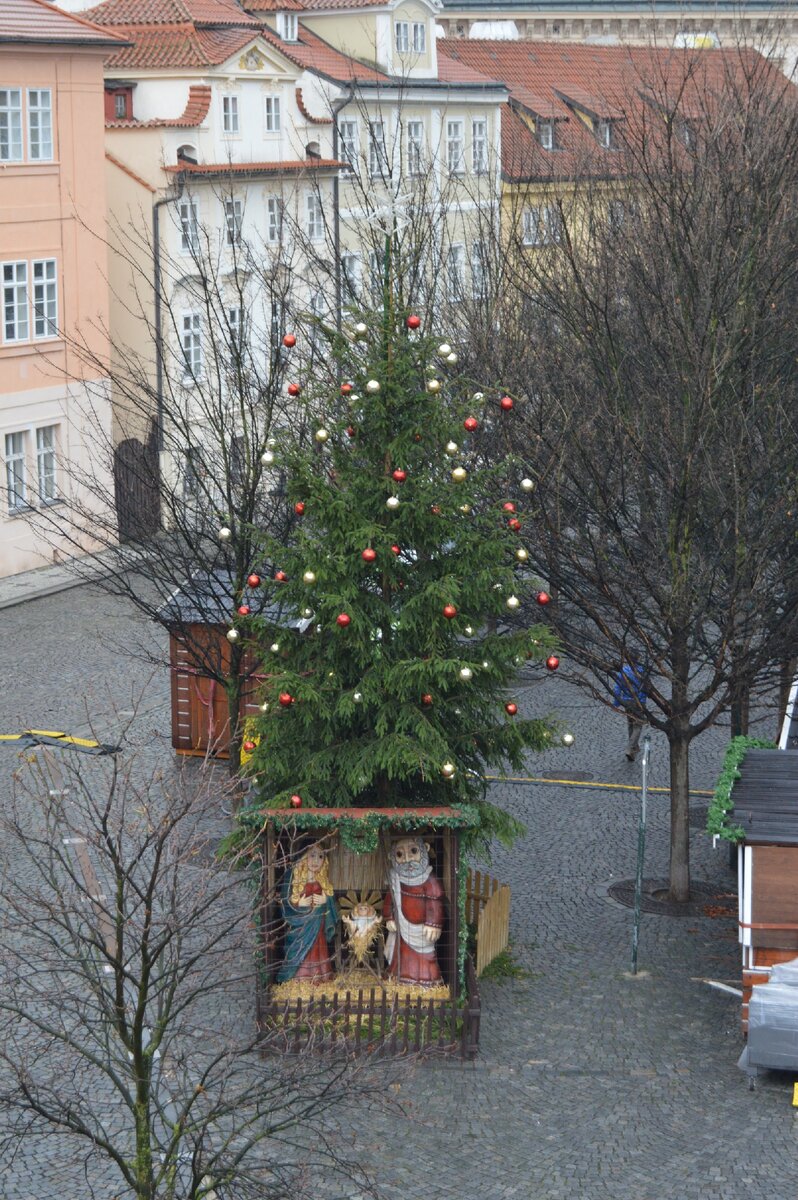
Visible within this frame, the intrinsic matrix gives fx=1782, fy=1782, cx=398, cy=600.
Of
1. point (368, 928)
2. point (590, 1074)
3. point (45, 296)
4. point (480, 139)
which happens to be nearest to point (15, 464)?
point (45, 296)

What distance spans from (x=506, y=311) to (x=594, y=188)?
4.84 metres

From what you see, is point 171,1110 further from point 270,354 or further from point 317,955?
point 270,354

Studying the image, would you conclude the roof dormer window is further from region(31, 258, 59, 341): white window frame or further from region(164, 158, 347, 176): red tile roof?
region(31, 258, 59, 341): white window frame

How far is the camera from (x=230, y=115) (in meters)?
39.8

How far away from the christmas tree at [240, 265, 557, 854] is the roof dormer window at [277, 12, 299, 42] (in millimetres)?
33434

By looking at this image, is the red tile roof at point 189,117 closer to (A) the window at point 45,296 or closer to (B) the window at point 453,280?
(A) the window at point 45,296

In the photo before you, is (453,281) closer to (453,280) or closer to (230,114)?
(453,280)

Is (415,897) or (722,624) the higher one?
(722,624)

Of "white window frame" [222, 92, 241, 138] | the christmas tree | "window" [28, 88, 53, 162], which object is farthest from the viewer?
"white window frame" [222, 92, 241, 138]

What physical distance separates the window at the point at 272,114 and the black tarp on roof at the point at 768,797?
28302mm

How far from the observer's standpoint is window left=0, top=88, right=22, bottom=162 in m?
34.0

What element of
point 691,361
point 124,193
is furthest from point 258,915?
point 124,193

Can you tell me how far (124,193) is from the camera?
38406 mm

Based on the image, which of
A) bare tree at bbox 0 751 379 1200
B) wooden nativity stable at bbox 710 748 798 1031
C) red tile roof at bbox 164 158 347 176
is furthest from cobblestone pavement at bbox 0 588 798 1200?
red tile roof at bbox 164 158 347 176
